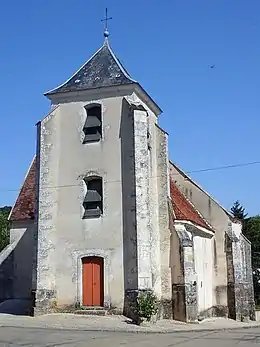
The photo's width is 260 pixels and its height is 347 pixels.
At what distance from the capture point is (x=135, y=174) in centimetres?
2612

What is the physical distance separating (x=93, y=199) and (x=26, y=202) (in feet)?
27.6

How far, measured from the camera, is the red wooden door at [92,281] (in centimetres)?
2581

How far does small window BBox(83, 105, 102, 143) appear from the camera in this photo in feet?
89.9

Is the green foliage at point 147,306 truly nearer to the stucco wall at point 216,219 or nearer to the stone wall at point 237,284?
the stone wall at point 237,284

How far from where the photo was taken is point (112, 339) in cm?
1827

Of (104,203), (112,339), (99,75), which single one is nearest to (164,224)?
(104,203)

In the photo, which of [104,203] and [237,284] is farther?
[237,284]

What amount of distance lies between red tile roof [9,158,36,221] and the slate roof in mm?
7854

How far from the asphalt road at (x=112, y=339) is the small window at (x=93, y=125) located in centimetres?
1041

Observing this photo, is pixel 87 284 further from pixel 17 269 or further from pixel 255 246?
pixel 255 246

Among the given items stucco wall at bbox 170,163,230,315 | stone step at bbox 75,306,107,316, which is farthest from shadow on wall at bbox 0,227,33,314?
stucco wall at bbox 170,163,230,315

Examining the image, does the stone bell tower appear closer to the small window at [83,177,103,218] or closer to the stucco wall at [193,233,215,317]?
the small window at [83,177,103,218]

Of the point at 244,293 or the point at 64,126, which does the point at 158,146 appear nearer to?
the point at 64,126

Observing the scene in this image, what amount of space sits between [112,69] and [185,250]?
34.3ft
